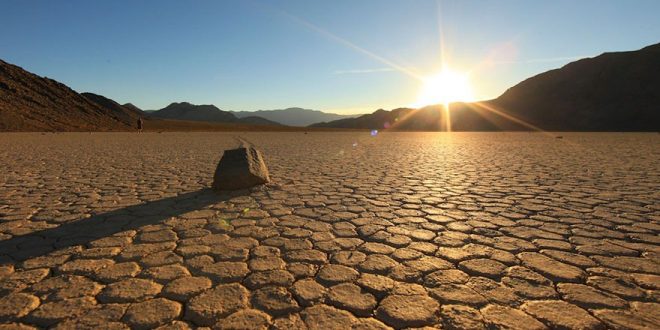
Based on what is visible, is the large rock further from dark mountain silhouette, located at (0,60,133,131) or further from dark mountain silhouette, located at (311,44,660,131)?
dark mountain silhouette, located at (311,44,660,131)

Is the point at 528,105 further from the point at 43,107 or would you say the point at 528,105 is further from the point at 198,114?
the point at 198,114

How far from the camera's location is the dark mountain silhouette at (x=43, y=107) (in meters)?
32.9

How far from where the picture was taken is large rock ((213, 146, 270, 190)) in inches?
211

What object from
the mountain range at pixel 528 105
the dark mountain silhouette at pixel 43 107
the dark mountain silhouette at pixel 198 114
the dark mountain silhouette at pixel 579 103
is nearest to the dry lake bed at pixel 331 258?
the dark mountain silhouette at pixel 43 107

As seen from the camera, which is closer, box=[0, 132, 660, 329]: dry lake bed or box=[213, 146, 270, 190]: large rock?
box=[0, 132, 660, 329]: dry lake bed

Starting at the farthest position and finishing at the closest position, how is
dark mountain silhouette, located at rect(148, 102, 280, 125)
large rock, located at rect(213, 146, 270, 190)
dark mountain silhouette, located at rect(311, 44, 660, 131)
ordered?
dark mountain silhouette, located at rect(148, 102, 280, 125) → dark mountain silhouette, located at rect(311, 44, 660, 131) → large rock, located at rect(213, 146, 270, 190)

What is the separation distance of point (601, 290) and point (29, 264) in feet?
12.6

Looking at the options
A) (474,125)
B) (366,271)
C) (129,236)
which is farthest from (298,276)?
(474,125)

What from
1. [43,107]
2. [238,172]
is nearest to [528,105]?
[238,172]

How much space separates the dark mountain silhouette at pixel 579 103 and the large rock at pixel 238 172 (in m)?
52.8

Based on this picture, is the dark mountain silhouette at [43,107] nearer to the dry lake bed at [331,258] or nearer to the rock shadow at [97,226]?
the rock shadow at [97,226]

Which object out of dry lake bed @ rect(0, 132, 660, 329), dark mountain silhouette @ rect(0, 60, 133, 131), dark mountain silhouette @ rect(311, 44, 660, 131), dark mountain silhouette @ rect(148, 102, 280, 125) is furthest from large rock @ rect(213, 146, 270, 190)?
dark mountain silhouette @ rect(148, 102, 280, 125)

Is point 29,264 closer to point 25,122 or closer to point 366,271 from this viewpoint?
point 366,271

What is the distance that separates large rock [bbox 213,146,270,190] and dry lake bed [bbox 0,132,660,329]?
263 mm
